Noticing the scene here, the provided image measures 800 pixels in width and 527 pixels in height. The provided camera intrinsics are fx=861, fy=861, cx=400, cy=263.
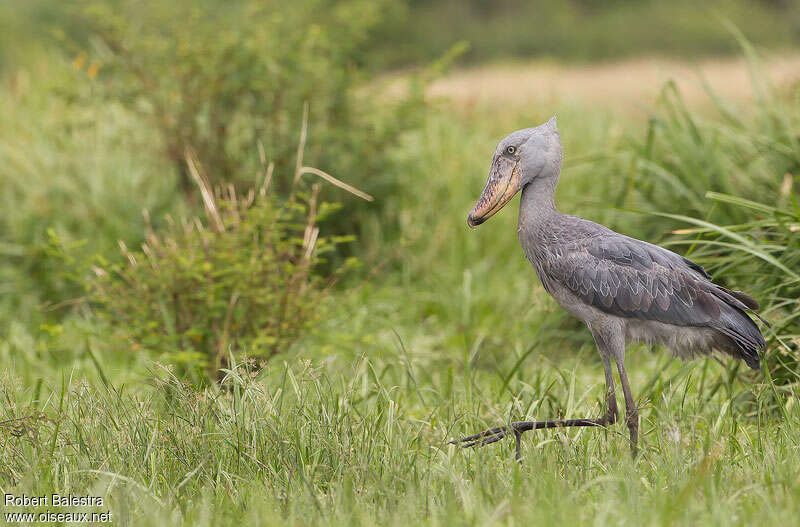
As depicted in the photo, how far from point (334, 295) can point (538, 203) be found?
3122mm

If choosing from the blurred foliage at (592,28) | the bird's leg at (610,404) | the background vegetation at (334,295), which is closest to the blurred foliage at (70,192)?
the background vegetation at (334,295)

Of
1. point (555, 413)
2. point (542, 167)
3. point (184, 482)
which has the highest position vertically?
point (542, 167)

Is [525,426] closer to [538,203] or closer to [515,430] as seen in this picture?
[515,430]

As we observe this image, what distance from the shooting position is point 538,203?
3.44 meters

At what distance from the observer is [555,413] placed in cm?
406

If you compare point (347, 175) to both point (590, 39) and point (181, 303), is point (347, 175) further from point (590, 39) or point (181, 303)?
point (590, 39)

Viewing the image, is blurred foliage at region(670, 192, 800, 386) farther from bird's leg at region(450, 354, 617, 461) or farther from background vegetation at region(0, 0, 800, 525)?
bird's leg at region(450, 354, 617, 461)

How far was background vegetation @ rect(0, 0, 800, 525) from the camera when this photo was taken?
3.08 meters

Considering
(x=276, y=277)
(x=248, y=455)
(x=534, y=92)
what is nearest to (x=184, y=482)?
(x=248, y=455)

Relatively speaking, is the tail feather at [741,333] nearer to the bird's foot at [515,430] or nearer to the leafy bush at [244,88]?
the bird's foot at [515,430]

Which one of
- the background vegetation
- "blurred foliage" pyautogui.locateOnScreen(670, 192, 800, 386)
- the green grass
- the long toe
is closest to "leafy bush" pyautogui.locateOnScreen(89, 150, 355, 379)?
the background vegetation

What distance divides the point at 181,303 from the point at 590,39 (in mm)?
25584

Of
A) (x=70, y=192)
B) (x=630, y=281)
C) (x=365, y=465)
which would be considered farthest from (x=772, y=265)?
(x=70, y=192)

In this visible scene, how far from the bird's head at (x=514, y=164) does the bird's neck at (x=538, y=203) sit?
0.08 meters
